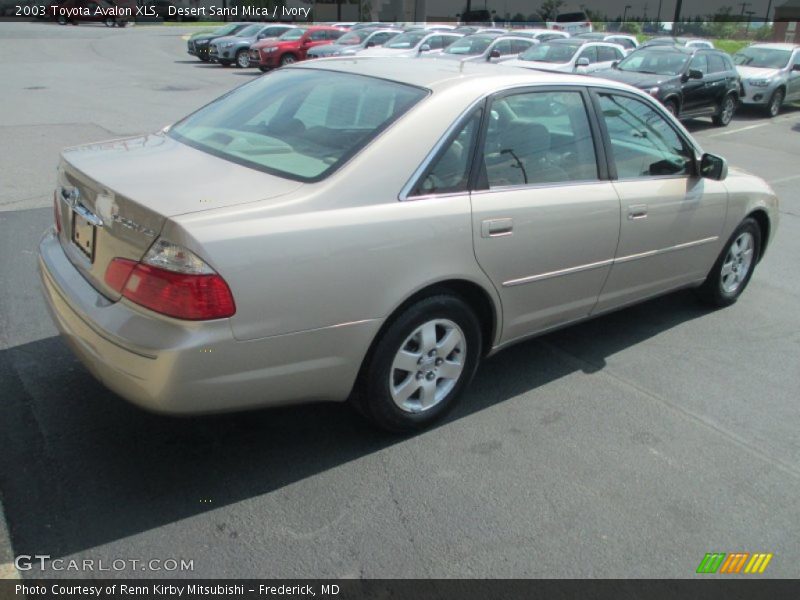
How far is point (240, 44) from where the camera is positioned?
2519 centimetres

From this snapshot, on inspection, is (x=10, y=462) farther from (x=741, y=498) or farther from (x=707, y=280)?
(x=707, y=280)

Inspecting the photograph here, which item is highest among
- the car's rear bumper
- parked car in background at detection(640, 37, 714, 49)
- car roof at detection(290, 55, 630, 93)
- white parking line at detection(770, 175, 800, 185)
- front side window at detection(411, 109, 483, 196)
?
parked car in background at detection(640, 37, 714, 49)

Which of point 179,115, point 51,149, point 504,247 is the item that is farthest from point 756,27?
point 504,247

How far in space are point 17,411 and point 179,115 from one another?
425 inches

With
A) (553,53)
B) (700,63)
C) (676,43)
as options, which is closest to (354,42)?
(553,53)

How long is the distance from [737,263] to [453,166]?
9.79ft

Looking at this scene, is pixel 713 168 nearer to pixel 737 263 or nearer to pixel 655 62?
pixel 737 263

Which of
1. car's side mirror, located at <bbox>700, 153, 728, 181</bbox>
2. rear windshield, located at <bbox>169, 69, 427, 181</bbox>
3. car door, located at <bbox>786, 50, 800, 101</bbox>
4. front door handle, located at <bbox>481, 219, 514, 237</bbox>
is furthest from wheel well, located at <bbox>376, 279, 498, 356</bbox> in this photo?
car door, located at <bbox>786, 50, 800, 101</bbox>

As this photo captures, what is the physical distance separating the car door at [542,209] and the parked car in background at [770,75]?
1542cm

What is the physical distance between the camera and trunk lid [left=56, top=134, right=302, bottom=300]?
2.74 m

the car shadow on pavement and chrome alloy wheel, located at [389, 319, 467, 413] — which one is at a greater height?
chrome alloy wheel, located at [389, 319, 467, 413]

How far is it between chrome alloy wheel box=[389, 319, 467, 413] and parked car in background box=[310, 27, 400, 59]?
788 inches

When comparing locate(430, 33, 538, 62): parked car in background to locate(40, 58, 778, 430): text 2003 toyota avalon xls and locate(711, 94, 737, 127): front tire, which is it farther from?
locate(40, 58, 778, 430): text 2003 toyota avalon xls
